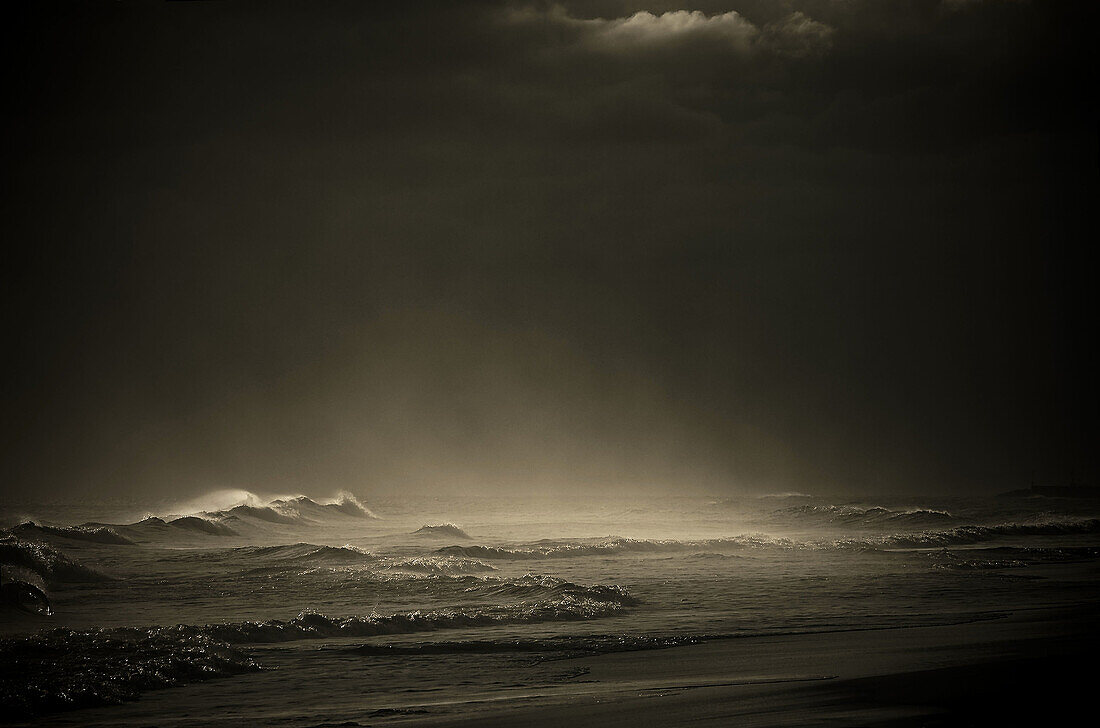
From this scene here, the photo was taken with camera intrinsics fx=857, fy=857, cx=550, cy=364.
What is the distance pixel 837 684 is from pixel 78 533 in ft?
93.4

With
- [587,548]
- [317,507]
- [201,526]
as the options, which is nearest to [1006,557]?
[587,548]

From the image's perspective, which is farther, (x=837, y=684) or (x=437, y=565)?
(x=437, y=565)

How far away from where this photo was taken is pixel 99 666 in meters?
9.77

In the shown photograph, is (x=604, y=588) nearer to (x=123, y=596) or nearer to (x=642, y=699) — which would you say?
(x=642, y=699)

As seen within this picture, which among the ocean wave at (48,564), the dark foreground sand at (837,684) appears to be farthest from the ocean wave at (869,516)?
the ocean wave at (48,564)

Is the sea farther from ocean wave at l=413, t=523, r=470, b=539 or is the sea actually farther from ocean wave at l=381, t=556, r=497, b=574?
ocean wave at l=413, t=523, r=470, b=539

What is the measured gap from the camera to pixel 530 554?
26.4 metres

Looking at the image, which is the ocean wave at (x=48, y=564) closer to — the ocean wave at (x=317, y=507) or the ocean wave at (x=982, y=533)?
the ocean wave at (x=982, y=533)

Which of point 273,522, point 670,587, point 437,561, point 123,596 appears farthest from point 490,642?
point 273,522

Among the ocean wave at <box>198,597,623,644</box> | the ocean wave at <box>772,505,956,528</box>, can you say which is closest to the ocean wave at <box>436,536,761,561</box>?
the ocean wave at <box>198,597,623,644</box>

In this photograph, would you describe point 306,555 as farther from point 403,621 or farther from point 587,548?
point 403,621

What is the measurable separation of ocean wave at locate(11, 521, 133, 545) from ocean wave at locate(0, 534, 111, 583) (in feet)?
31.7

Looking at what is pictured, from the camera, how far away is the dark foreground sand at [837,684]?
7875 millimetres

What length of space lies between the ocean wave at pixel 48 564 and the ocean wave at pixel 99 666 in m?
8.59
